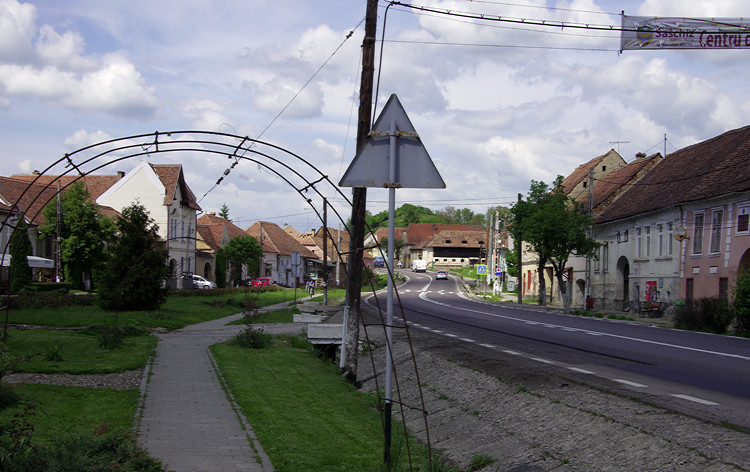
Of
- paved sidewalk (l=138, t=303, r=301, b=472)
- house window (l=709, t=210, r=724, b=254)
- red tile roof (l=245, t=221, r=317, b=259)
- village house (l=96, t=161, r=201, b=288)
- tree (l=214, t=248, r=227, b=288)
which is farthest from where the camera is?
red tile roof (l=245, t=221, r=317, b=259)

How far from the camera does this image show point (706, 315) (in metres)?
25.5

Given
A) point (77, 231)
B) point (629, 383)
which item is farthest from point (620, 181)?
point (629, 383)

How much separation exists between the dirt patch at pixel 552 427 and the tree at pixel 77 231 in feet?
125

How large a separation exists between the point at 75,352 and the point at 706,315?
21.3 meters

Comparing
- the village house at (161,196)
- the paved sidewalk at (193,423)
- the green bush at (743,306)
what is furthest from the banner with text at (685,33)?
the village house at (161,196)

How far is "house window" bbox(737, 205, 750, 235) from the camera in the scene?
30891 millimetres

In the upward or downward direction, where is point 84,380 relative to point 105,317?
upward

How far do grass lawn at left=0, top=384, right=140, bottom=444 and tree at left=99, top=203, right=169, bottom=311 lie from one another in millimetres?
18466

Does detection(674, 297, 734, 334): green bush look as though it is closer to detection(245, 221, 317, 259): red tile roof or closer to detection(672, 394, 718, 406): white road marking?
detection(672, 394, 718, 406): white road marking

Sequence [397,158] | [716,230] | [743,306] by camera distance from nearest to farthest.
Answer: [397,158]
[743,306]
[716,230]

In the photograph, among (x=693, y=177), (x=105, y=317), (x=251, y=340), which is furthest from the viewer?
(x=693, y=177)

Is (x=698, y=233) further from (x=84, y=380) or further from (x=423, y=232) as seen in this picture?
(x=423, y=232)

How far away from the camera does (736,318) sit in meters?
25.3

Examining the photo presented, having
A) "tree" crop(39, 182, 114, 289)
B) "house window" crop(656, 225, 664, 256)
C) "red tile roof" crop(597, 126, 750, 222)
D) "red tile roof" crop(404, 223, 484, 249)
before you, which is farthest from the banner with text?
"red tile roof" crop(404, 223, 484, 249)
